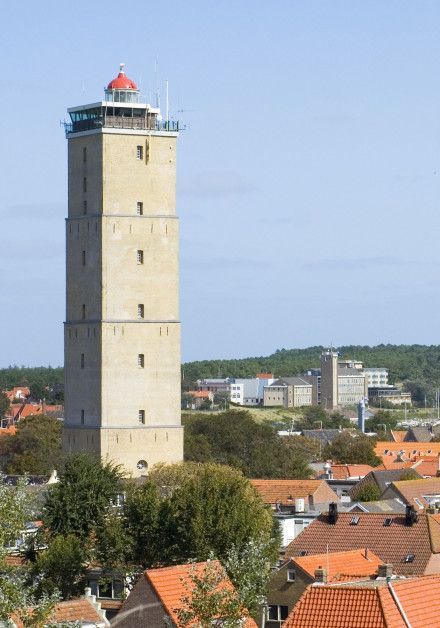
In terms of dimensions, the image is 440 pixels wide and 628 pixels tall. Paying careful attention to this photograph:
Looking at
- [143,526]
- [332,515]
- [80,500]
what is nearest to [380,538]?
[332,515]

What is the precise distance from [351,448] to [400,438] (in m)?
39.4

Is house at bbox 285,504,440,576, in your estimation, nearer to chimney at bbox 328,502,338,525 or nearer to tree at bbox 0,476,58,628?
chimney at bbox 328,502,338,525

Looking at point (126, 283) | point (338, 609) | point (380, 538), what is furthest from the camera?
point (126, 283)

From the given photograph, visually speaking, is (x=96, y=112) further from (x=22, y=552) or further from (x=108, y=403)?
(x=22, y=552)

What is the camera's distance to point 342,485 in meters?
92.2

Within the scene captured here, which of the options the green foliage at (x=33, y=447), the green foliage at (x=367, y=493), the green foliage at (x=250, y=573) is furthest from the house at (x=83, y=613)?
Answer: the green foliage at (x=33, y=447)

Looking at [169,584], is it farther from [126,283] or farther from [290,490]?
[126,283]

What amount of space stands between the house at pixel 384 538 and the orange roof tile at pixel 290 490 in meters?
17.1

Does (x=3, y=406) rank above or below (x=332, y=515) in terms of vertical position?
above

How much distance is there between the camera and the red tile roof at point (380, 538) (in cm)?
5416

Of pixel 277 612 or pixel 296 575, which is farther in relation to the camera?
pixel 277 612

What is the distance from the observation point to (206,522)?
181 feet

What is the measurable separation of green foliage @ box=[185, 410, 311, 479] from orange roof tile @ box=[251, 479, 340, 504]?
14.8m

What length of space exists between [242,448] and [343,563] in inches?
2319
